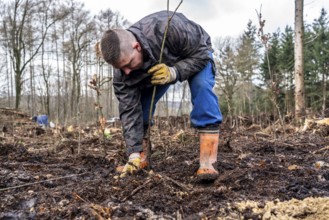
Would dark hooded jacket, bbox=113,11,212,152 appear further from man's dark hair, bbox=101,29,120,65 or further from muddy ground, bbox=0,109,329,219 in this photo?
muddy ground, bbox=0,109,329,219

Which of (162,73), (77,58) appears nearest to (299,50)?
(162,73)

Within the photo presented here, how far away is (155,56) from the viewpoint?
243cm

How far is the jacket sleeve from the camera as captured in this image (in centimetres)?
266

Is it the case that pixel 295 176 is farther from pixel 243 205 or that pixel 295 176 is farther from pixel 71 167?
pixel 71 167

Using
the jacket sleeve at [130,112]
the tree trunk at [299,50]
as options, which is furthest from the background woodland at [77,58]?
the jacket sleeve at [130,112]

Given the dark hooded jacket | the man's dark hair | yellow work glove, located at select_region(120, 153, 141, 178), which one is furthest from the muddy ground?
the man's dark hair

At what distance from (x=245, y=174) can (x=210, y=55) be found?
910 millimetres

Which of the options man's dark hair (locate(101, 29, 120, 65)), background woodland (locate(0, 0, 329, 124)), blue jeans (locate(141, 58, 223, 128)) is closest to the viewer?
man's dark hair (locate(101, 29, 120, 65))

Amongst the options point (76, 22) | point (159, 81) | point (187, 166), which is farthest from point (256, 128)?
point (76, 22)

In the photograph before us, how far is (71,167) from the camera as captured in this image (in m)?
3.10

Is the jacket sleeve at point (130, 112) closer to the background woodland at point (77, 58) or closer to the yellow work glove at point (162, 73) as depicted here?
the yellow work glove at point (162, 73)

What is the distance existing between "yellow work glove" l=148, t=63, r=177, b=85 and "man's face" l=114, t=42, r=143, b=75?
0.33 ft

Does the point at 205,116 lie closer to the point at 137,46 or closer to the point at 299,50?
the point at 137,46

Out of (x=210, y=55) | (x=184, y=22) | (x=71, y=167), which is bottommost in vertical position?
(x=71, y=167)
